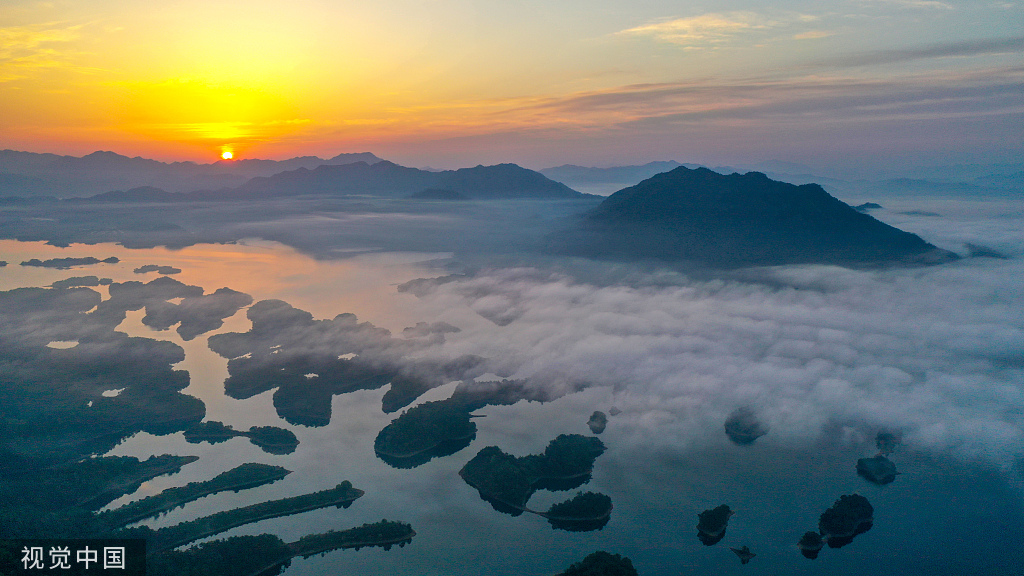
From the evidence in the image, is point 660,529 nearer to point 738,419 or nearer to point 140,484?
point 738,419

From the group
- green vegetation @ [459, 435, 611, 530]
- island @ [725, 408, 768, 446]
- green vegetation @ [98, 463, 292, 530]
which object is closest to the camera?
green vegetation @ [98, 463, 292, 530]

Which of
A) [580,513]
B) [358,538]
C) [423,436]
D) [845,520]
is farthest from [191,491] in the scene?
[845,520]

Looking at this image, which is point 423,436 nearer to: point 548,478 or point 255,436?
point 548,478

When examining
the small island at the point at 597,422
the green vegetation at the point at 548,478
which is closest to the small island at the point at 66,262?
the green vegetation at the point at 548,478

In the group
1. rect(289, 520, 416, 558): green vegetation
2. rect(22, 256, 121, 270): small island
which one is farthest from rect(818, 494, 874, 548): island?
rect(22, 256, 121, 270): small island

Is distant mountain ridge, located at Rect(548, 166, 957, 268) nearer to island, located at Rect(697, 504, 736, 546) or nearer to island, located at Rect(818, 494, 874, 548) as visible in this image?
island, located at Rect(818, 494, 874, 548)

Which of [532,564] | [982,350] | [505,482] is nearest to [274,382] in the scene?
[505,482]
